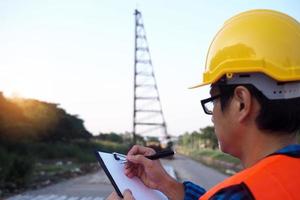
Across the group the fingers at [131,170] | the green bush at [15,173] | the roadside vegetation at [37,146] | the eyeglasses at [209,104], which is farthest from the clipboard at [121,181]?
the green bush at [15,173]

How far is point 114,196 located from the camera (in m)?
1.96

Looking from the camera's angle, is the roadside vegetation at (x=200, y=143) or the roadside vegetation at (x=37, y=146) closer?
the roadside vegetation at (x=37, y=146)

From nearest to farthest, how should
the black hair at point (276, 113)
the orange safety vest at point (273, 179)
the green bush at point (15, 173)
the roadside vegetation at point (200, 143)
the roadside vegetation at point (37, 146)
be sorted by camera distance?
the orange safety vest at point (273, 179) < the black hair at point (276, 113) < the green bush at point (15, 173) < the roadside vegetation at point (37, 146) < the roadside vegetation at point (200, 143)

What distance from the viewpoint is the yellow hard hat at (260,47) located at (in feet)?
5.65

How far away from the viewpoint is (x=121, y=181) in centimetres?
203

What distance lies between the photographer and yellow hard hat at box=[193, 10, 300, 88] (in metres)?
1.72

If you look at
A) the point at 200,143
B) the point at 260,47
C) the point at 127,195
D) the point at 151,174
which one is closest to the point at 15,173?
the point at 151,174

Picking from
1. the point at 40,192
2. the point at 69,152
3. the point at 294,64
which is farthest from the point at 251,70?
the point at 69,152

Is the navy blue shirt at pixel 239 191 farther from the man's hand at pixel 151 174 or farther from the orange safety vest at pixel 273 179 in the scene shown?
the man's hand at pixel 151 174

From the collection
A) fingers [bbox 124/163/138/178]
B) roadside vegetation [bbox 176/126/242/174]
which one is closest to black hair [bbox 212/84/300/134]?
fingers [bbox 124/163/138/178]

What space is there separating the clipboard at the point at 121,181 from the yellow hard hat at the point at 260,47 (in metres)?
0.52

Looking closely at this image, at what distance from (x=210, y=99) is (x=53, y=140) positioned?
44898 millimetres

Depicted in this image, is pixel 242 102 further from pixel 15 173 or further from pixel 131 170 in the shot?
pixel 15 173

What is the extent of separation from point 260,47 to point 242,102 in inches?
8.2
